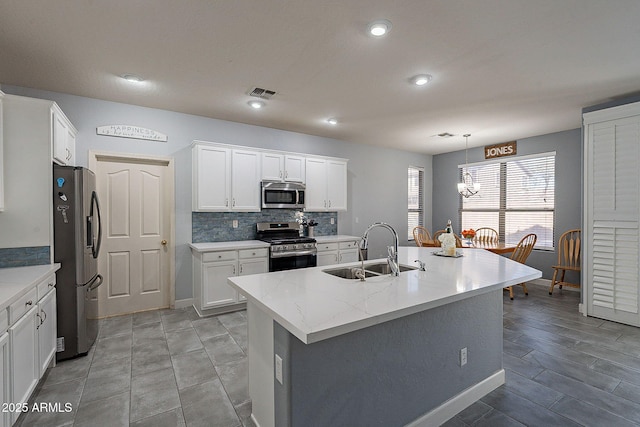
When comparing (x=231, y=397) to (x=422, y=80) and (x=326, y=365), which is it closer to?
(x=326, y=365)

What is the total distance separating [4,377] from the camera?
67.6 inches

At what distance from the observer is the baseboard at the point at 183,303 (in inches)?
163

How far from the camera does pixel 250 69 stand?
2930mm

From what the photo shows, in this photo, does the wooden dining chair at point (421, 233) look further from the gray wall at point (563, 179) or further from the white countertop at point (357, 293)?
the white countertop at point (357, 293)

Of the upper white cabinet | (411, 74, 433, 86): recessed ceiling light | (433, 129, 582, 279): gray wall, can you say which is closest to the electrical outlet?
(411, 74, 433, 86): recessed ceiling light

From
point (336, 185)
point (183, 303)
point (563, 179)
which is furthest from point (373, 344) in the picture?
point (563, 179)

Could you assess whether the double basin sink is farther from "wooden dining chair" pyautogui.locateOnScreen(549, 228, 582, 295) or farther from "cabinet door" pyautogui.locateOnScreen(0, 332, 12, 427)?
"wooden dining chair" pyautogui.locateOnScreen(549, 228, 582, 295)

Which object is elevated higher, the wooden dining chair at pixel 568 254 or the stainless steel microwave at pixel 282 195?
the stainless steel microwave at pixel 282 195

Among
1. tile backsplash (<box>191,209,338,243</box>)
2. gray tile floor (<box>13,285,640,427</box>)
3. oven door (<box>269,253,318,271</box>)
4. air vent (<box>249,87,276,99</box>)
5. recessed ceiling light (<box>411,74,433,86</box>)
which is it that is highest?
air vent (<box>249,87,276,99</box>)

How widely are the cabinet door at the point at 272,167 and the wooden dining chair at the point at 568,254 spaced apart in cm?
461

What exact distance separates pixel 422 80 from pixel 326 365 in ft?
9.29

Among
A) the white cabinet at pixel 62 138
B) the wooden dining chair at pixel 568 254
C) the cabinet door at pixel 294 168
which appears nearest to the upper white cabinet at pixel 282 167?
the cabinet door at pixel 294 168

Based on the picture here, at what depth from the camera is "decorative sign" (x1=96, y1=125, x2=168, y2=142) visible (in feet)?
12.1

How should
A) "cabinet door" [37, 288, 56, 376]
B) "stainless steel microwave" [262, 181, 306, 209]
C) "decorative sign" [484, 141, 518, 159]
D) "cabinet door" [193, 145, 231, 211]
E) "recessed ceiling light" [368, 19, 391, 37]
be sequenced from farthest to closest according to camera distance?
1. "decorative sign" [484, 141, 518, 159]
2. "stainless steel microwave" [262, 181, 306, 209]
3. "cabinet door" [193, 145, 231, 211]
4. "cabinet door" [37, 288, 56, 376]
5. "recessed ceiling light" [368, 19, 391, 37]
